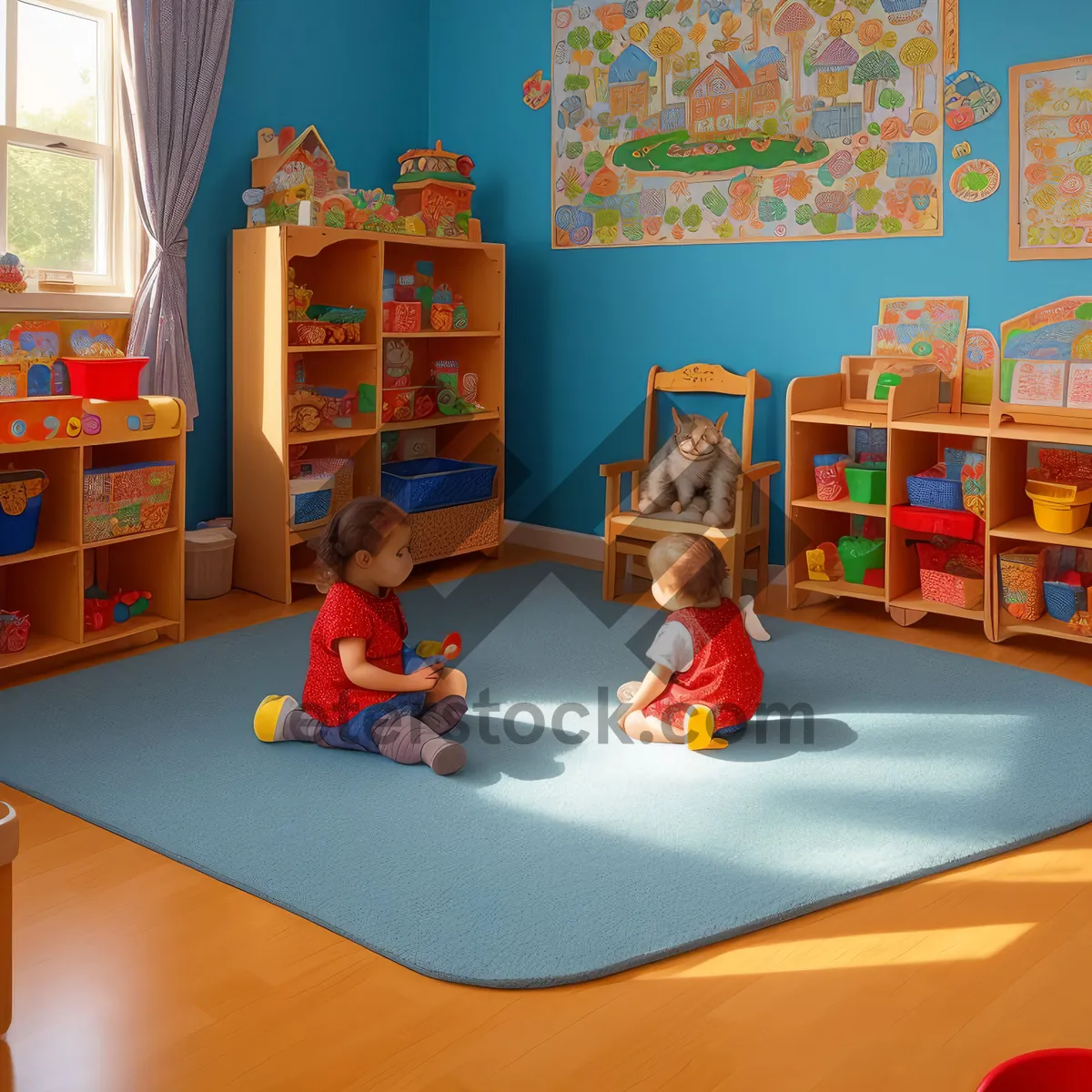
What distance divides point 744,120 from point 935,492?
1629mm

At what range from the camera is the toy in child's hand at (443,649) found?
3.04m

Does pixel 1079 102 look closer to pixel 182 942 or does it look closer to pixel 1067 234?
pixel 1067 234

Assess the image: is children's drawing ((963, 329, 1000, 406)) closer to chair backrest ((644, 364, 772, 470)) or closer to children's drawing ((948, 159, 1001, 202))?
children's drawing ((948, 159, 1001, 202))

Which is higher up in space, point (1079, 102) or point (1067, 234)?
point (1079, 102)

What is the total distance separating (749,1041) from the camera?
1763 millimetres

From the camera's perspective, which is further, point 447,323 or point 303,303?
point 447,323

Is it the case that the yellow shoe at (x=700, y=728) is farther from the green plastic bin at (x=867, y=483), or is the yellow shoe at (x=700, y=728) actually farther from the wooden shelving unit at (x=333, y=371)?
the wooden shelving unit at (x=333, y=371)

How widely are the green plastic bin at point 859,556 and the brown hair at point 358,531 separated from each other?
6.31ft

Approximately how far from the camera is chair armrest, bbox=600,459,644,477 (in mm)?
4329

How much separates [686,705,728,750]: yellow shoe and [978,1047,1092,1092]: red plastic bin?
1.72 metres

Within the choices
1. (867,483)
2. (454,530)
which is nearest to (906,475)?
(867,483)

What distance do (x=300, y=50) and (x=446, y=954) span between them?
4.02 m

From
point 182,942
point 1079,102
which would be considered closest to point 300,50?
point 1079,102

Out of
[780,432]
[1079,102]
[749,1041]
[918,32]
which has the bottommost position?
[749,1041]
